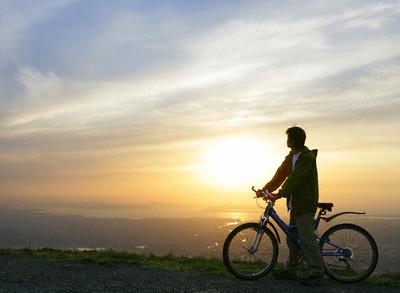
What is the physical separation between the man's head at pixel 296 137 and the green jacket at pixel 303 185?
130 mm

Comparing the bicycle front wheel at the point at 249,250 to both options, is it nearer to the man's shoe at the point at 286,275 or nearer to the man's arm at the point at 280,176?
the man's shoe at the point at 286,275

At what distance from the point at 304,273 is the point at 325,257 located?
21.5 inches

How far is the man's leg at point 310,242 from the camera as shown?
28.4 feet

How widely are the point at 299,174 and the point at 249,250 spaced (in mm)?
1753

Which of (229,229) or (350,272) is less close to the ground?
(229,229)

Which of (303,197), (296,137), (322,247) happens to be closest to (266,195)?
(303,197)

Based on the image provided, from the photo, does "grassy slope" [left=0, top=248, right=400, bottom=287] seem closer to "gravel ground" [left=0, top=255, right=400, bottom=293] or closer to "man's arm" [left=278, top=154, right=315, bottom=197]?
"gravel ground" [left=0, top=255, right=400, bottom=293]

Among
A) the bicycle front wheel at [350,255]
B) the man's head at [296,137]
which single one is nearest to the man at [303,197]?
the man's head at [296,137]

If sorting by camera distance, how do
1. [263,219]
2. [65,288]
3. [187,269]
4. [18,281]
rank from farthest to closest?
[187,269] < [263,219] < [18,281] < [65,288]

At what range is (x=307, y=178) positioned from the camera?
8734mm

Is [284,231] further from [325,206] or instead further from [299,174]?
[299,174]

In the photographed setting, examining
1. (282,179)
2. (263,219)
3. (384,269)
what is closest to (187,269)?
(263,219)

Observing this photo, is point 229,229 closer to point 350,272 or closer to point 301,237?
point 301,237

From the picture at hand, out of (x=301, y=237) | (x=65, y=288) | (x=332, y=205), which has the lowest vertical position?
(x=65, y=288)
